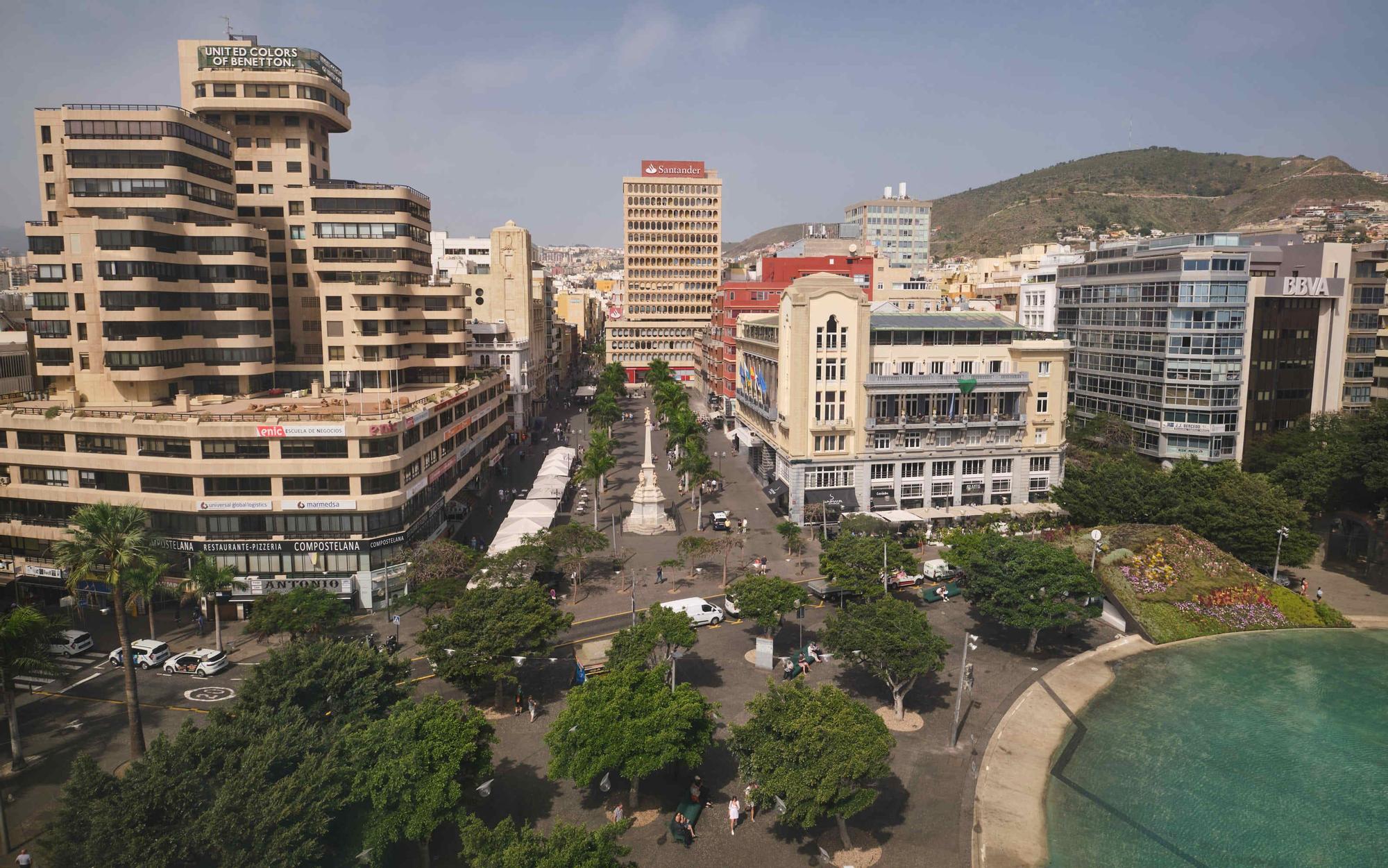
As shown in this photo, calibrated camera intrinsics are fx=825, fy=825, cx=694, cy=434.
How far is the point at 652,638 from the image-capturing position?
4094 centimetres

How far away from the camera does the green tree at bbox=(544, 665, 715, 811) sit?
33.0 metres

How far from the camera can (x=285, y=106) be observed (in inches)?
3199

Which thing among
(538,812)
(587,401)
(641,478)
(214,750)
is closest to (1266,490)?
(641,478)

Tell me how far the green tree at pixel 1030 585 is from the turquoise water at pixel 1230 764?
489 centimetres

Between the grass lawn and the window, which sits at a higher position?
the window

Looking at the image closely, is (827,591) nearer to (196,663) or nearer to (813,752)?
(813,752)

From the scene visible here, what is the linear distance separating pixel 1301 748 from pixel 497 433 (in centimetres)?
8324

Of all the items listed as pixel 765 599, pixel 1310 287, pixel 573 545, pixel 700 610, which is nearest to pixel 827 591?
pixel 700 610

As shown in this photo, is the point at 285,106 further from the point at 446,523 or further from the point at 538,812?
the point at 538,812

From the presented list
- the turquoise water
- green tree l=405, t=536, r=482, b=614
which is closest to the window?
Answer: green tree l=405, t=536, r=482, b=614

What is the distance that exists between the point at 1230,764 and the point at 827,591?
25959mm

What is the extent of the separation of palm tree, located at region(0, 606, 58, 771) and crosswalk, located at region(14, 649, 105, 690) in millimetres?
3049

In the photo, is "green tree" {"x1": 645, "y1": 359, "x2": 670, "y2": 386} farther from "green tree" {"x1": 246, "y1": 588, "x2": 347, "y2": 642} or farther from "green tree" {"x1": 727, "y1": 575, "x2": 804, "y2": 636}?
"green tree" {"x1": 246, "y1": 588, "x2": 347, "y2": 642}

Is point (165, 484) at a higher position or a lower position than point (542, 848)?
higher
